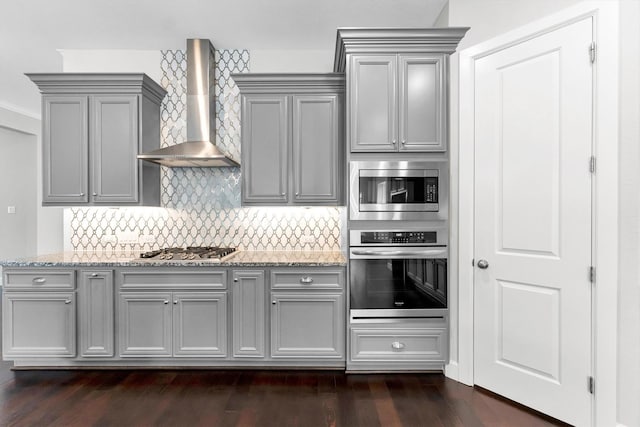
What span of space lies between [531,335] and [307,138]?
7.50ft

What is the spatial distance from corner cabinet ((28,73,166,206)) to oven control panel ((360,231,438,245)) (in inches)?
82.6

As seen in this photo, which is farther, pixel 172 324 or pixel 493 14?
pixel 172 324

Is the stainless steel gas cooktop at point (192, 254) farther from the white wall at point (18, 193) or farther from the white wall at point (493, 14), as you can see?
the white wall at point (18, 193)

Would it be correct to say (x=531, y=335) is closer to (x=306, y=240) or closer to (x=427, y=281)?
(x=427, y=281)

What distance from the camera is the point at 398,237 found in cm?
277

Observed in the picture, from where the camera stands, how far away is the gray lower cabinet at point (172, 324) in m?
2.89

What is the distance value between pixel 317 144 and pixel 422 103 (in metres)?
0.96

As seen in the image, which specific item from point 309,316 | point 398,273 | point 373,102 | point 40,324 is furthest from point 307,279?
point 40,324

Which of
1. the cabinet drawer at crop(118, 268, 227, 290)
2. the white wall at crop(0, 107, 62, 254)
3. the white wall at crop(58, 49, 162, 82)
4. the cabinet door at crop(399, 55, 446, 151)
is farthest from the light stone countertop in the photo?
the white wall at crop(0, 107, 62, 254)

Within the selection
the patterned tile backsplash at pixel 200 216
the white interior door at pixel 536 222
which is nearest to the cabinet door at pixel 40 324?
the patterned tile backsplash at pixel 200 216

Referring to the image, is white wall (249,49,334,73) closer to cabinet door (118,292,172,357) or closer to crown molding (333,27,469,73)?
crown molding (333,27,469,73)

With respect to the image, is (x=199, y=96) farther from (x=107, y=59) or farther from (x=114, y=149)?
(x=107, y=59)

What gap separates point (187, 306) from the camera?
2.90 metres

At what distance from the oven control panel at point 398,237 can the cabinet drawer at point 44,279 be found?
93.8 inches
